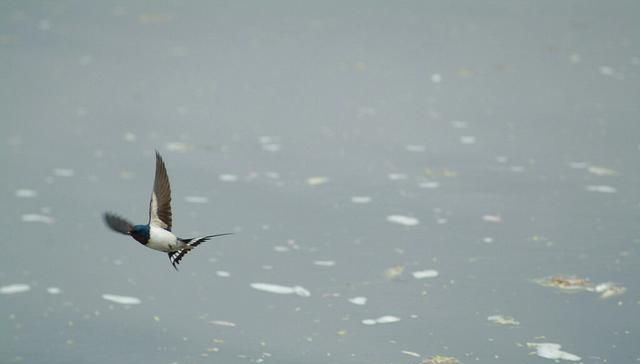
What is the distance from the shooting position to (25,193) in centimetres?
534

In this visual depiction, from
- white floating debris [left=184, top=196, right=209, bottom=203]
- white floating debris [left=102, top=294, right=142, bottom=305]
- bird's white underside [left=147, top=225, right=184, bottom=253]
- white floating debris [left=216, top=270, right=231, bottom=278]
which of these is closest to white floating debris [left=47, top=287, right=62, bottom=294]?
white floating debris [left=102, top=294, right=142, bottom=305]

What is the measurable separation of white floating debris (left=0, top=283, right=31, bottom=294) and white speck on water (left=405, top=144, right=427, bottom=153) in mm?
2493

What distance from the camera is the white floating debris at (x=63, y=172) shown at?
5602 mm

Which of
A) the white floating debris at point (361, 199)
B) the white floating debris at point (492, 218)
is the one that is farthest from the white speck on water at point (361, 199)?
the white floating debris at point (492, 218)

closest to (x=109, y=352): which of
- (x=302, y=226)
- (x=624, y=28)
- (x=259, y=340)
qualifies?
(x=259, y=340)

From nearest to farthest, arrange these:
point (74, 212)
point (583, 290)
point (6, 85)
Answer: point (583, 290), point (74, 212), point (6, 85)

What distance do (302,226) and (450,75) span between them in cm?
257

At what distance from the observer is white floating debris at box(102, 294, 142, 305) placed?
416cm

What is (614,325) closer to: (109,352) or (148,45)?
(109,352)

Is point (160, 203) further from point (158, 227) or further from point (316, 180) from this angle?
point (316, 180)

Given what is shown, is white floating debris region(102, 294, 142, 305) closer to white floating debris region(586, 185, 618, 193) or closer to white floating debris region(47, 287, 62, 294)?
white floating debris region(47, 287, 62, 294)

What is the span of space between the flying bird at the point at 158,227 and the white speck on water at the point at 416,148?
301 cm

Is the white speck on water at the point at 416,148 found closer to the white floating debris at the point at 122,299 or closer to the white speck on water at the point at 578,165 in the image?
the white speck on water at the point at 578,165

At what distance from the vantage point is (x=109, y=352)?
12.3ft
